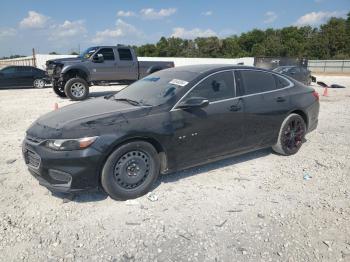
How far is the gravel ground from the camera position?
3.15 metres

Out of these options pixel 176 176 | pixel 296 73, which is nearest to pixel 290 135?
pixel 176 176

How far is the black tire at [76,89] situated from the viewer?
Answer: 40.8 ft

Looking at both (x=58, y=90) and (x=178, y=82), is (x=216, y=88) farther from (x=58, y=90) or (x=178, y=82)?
(x=58, y=90)

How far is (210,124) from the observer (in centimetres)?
460

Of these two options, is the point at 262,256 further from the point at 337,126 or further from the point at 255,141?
the point at 337,126

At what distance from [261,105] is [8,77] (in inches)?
663

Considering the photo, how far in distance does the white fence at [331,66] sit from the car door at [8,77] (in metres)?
44.9

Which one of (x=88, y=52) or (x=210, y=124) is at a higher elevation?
(x=88, y=52)

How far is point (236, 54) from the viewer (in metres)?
80.0

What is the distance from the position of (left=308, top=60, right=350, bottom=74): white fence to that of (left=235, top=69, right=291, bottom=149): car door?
50.1 metres

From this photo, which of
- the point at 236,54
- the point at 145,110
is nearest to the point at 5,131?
the point at 145,110

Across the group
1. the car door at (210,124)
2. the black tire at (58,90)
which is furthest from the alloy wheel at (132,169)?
the black tire at (58,90)

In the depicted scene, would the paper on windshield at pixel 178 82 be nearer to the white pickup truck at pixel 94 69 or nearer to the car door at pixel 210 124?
the car door at pixel 210 124

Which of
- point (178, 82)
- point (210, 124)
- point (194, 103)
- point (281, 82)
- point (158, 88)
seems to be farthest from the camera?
point (281, 82)
